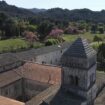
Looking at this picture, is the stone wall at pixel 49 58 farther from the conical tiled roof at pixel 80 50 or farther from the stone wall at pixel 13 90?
the conical tiled roof at pixel 80 50

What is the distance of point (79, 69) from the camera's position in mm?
23688

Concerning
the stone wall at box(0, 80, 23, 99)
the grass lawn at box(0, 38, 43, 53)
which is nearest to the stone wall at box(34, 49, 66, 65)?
the stone wall at box(0, 80, 23, 99)

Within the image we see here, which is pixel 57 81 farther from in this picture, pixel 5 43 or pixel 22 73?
pixel 5 43

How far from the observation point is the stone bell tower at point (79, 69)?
77.1 feet

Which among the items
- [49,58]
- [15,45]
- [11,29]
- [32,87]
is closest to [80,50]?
[32,87]

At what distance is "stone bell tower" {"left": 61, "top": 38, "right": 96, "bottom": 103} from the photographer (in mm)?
23500

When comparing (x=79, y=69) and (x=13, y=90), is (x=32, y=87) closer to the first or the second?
(x=13, y=90)

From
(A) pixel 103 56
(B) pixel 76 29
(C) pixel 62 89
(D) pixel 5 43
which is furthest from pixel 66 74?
(B) pixel 76 29

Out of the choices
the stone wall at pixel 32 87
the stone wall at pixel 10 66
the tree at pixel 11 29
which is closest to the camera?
the stone wall at pixel 32 87

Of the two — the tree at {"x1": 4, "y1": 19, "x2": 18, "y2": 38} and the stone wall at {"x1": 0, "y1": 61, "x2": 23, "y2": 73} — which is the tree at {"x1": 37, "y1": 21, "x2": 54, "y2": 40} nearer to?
the tree at {"x1": 4, "y1": 19, "x2": 18, "y2": 38}

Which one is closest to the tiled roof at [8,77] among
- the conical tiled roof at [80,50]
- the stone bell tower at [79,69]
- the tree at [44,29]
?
the stone bell tower at [79,69]

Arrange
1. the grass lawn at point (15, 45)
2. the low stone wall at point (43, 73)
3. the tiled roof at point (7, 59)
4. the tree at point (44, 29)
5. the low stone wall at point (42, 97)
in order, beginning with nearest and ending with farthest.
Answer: the low stone wall at point (42, 97), the low stone wall at point (43, 73), the tiled roof at point (7, 59), the grass lawn at point (15, 45), the tree at point (44, 29)

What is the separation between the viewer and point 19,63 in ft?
123

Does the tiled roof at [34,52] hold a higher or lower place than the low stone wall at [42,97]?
higher
